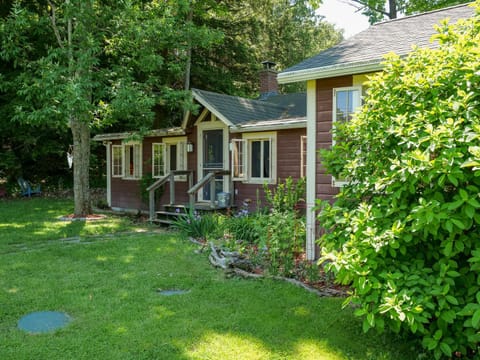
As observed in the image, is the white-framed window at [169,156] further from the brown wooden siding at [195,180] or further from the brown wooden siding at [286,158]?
the brown wooden siding at [286,158]

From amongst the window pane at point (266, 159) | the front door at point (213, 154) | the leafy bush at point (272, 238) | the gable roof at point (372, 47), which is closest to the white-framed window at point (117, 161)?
the front door at point (213, 154)

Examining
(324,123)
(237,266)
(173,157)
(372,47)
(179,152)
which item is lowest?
(237,266)

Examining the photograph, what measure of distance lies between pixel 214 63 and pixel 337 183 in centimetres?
1776

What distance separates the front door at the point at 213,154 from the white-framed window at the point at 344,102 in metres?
5.50

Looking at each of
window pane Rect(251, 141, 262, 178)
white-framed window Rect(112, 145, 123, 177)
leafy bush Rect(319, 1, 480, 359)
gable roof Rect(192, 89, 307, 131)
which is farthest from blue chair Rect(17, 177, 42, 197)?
leafy bush Rect(319, 1, 480, 359)

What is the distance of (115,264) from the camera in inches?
254

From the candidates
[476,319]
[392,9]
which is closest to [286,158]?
[476,319]

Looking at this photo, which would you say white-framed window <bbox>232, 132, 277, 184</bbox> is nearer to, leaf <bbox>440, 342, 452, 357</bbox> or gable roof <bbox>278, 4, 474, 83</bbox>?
gable roof <bbox>278, 4, 474, 83</bbox>

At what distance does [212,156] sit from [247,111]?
1.66m

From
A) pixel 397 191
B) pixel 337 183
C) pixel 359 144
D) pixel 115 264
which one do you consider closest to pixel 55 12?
pixel 115 264

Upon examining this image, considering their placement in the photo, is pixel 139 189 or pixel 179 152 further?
pixel 139 189

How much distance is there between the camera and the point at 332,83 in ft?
21.3

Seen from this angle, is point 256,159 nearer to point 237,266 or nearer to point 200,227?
point 200,227

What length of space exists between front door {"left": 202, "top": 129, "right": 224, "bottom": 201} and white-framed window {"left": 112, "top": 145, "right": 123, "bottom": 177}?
4.19m
